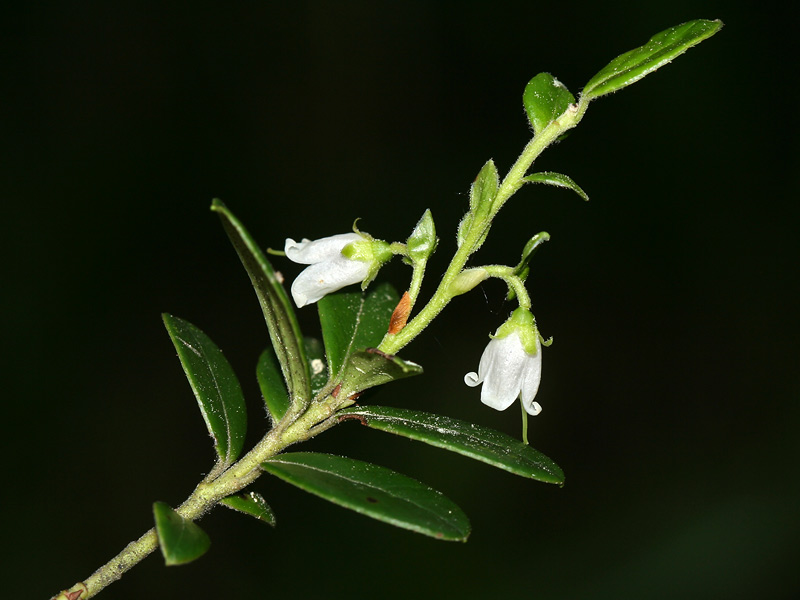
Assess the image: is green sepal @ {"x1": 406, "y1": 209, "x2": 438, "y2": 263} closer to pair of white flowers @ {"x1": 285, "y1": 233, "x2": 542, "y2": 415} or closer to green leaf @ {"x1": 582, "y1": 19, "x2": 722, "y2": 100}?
pair of white flowers @ {"x1": 285, "y1": 233, "x2": 542, "y2": 415}

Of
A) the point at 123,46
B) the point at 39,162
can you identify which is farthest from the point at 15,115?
the point at 123,46

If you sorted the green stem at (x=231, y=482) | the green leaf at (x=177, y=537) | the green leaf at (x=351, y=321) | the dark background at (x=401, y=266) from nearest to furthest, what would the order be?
the green leaf at (x=177, y=537) → the green stem at (x=231, y=482) → the green leaf at (x=351, y=321) → the dark background at (x=401, y=266)

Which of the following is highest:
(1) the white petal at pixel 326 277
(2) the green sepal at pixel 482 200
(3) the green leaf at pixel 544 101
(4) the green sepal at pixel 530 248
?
(3) the green leaf at pixel 544 101

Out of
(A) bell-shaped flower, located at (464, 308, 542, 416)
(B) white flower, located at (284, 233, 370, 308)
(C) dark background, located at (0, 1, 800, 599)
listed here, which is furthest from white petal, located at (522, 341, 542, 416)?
(C) dark background, located at (0, 1, 800, 599)

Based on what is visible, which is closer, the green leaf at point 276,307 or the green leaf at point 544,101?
the green leaf at point 276,307

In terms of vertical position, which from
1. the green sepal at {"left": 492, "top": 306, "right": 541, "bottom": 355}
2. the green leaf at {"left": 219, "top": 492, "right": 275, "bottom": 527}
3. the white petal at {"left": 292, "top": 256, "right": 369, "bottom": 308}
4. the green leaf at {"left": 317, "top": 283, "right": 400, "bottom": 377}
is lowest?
the green leaf at {"left": 219, "top": 492, "right": 275, "bottom": 527}

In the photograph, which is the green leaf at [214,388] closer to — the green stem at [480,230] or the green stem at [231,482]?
the green stem at [231,482]

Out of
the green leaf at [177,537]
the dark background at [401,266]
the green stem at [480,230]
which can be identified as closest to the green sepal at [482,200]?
the green stem at [480,230]
